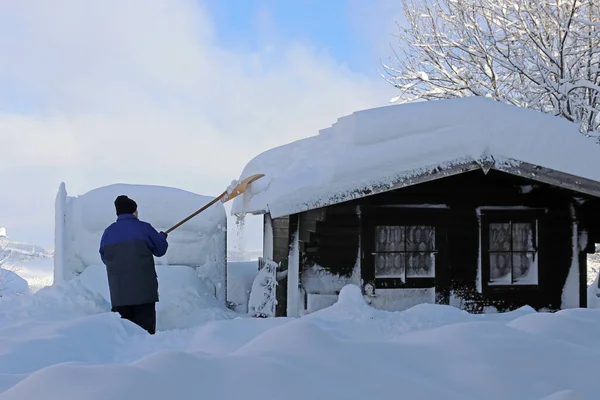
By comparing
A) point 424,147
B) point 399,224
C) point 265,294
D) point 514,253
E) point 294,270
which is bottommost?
point 265,294

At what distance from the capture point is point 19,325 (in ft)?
13.9

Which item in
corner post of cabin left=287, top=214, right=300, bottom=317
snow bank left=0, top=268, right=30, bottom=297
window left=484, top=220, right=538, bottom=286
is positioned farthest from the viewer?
snow bank left=0, top=268, right=30, bottom=297

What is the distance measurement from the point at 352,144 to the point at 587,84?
6024 mm

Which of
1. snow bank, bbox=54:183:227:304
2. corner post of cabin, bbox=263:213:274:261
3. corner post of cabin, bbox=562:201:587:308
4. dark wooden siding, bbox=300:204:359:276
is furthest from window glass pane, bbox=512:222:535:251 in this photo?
snow bank, bbox=54:183:227:304

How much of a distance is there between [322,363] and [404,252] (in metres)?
4.66

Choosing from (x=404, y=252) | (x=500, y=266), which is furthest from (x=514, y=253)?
(x=404, y=252)

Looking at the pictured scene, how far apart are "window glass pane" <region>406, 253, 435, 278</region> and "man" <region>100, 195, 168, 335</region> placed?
3427 mm

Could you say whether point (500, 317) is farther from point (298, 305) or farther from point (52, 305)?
point (52, 305)

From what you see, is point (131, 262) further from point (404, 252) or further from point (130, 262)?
point (404, 252)

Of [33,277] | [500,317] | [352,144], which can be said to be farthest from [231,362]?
[33,277]

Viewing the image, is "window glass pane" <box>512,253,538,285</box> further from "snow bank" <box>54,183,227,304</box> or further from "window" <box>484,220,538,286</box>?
"snow bank" <box>54,183,227,304</box>

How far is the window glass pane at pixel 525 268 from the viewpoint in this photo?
23.6 feet

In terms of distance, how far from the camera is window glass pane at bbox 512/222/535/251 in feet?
23.7

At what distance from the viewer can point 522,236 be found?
7250mm
